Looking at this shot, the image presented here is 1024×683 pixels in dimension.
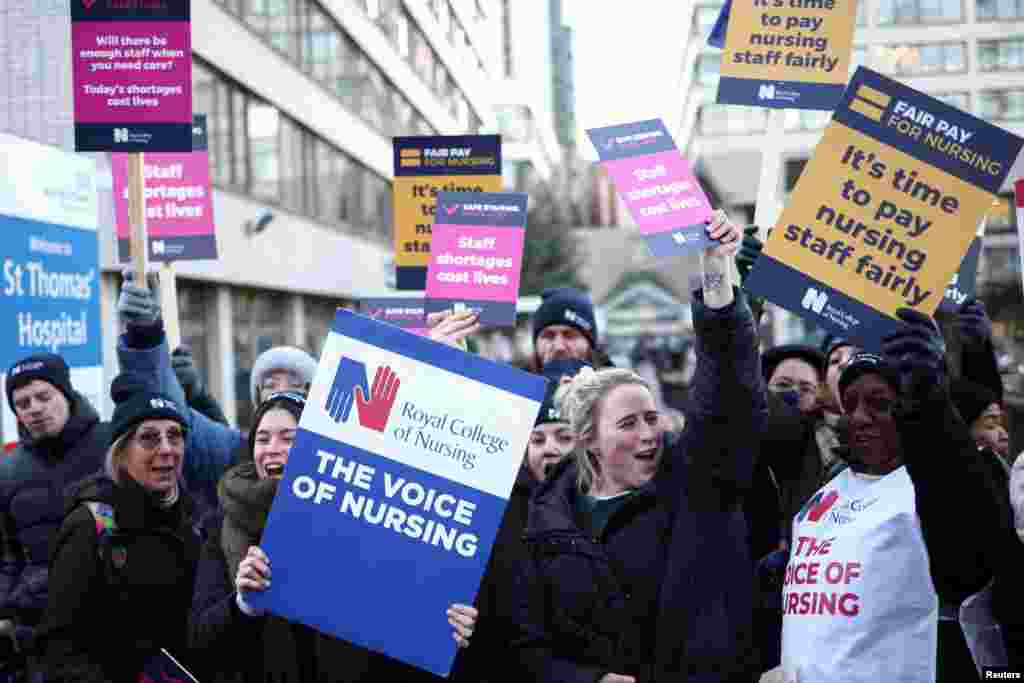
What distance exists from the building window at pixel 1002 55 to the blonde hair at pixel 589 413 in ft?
11.2

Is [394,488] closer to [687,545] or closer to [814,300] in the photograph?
[687,545]

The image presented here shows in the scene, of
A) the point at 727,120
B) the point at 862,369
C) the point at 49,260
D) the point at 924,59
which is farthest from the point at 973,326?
the point at 727,120

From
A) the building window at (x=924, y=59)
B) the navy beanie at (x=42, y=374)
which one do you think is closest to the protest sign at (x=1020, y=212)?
the building window at (x=924, y=59)

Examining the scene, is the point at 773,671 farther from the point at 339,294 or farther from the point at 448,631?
the point at 339,294

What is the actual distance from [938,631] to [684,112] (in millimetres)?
70816

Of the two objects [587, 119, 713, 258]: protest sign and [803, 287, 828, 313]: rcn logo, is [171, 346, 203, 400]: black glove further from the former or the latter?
[803, 287, 828, 313]: rcn logo

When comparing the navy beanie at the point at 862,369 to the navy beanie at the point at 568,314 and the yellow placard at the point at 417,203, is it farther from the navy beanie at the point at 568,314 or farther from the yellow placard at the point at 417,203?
the yellow placard at the point at 417,203

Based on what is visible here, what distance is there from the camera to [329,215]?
29.3m

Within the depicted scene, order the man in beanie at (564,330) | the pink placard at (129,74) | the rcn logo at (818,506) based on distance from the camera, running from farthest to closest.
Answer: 1. the man in beanie at (564,330)
2. the pink placard at (129,74)
3. the rcn logo at (818,506)

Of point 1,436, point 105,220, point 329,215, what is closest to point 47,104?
point 1,436

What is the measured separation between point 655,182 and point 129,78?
269 centimetres

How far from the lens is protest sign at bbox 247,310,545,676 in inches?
136

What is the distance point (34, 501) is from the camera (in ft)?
17.1

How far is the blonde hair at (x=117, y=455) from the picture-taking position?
4.30 m
